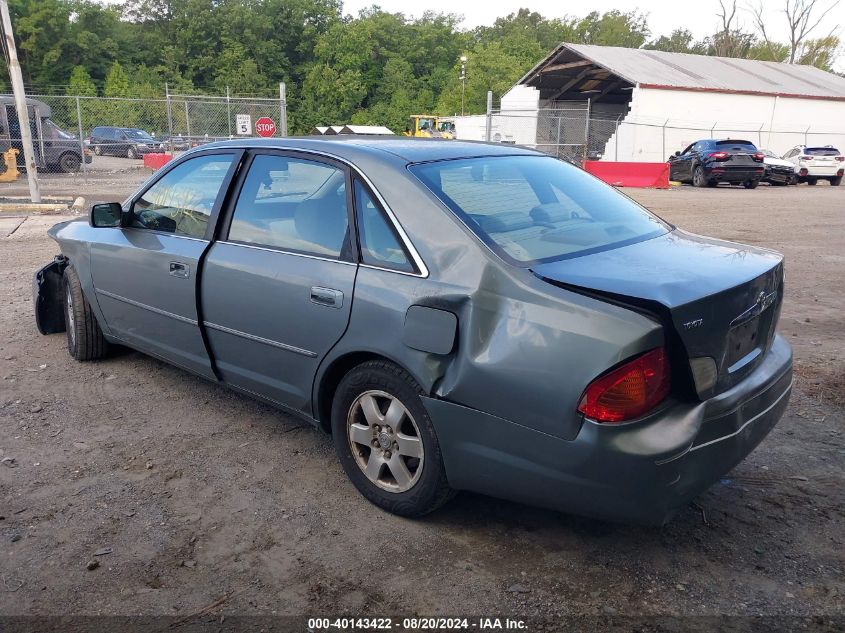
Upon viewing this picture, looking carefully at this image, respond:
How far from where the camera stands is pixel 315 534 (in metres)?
3.13

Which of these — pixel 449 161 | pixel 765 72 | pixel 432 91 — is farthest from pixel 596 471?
pixel 432 91

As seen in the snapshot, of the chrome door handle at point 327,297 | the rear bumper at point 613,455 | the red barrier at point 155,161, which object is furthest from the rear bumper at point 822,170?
the chrome door handle at point 327,297

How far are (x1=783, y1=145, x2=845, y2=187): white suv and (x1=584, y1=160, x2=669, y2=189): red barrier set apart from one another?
6.31 meters

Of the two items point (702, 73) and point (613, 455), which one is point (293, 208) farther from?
point (702, 73)

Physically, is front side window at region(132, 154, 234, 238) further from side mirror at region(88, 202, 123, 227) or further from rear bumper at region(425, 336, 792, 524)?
rear bumper at region(425, 336, 792, 524)

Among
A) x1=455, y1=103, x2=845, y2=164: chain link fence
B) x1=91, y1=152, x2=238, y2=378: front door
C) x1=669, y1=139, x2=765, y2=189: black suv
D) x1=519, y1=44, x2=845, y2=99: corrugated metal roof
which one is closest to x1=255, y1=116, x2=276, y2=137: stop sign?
x1=455, y1=103, x2=845, y2=164: chain link fence

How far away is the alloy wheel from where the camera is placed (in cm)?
310

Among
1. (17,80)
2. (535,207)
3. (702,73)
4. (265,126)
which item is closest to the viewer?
(535,207)

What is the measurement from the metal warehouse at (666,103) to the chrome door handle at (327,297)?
28.0m

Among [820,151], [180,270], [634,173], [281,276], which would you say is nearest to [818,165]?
[820,151]

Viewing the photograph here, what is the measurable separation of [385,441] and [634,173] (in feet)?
78.2

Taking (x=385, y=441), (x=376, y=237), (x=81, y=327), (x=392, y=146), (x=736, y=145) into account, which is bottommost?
(x=81, y=327)

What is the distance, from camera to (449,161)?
3.54 metres

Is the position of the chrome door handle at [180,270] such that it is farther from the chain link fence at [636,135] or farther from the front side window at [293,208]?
the chain link fence at [636,135]
